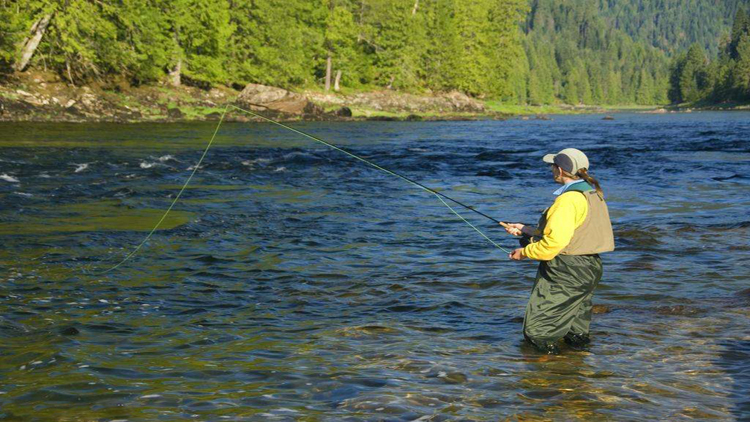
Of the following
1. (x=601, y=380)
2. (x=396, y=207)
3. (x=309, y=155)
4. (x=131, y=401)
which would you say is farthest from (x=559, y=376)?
(x=309, y=155)

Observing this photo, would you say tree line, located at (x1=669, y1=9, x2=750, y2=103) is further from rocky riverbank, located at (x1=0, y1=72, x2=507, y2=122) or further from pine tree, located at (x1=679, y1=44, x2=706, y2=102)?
rocky riverbank, located at (x1=0, y1=72, x2=507, y2=122)

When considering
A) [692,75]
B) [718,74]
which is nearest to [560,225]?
[718,74]

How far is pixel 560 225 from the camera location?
6.34 metres

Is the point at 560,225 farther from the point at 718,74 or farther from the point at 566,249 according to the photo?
the point at 718,74

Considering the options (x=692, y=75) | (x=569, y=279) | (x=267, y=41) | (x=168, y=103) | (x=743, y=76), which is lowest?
(x=569, y=279)

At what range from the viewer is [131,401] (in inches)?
215

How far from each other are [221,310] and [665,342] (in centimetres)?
448

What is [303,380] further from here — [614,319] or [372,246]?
[372,246]

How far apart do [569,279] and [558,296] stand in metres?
0.18

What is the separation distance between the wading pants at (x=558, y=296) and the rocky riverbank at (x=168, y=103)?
98.7ft

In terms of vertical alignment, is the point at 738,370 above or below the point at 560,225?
below

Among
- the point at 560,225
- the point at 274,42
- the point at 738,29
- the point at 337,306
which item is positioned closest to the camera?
the point at 560,225

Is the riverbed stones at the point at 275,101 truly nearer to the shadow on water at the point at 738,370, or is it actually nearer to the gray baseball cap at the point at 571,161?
the gray baseball cap at the point at 571,161

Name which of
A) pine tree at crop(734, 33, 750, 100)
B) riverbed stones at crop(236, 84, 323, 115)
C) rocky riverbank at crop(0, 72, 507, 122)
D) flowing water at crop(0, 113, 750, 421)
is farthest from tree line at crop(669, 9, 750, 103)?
flowing water at crop(0, 113, 750, 421)
